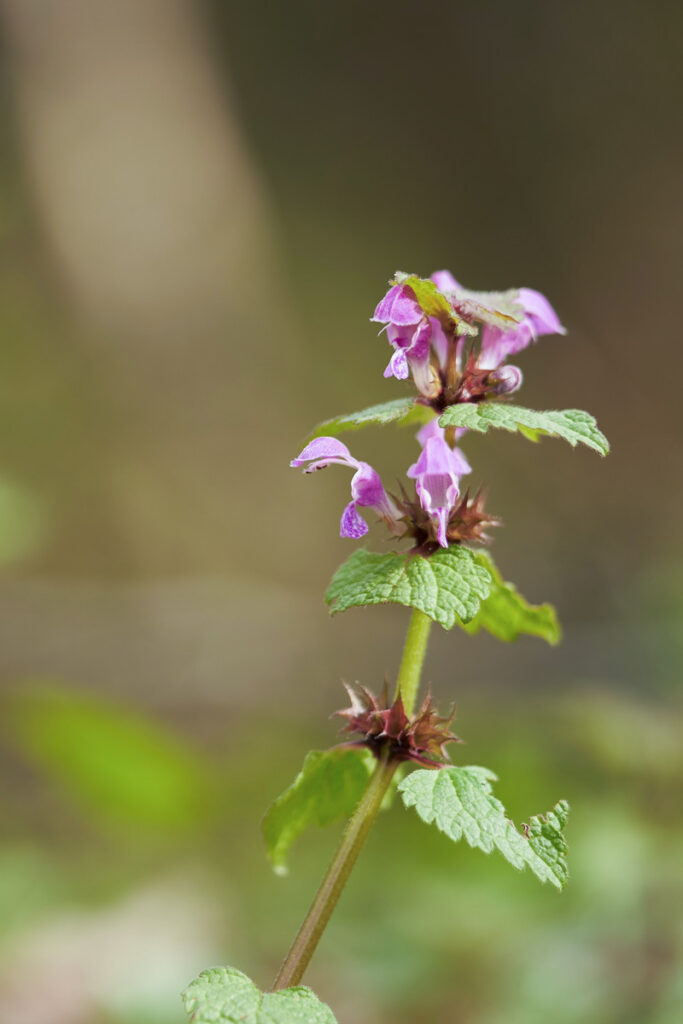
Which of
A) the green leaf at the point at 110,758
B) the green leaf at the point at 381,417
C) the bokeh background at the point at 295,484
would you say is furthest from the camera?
the green leaf at the point at 110,758

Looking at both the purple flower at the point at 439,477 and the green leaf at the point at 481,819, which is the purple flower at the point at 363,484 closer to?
the purple flower at the point at 439,477

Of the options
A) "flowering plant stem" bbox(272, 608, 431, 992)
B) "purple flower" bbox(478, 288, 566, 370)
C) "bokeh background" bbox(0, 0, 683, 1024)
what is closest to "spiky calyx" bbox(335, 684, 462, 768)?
"flowering plant stem" bbox(272, 608, 431, 992)

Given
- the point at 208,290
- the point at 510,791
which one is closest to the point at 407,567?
the point at 510,791

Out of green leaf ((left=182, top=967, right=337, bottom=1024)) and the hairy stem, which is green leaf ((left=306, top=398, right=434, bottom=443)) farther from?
green leaf ((left=182, top=967, right=337, bottom=1024))

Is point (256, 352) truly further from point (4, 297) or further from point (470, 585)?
point (470, 585)

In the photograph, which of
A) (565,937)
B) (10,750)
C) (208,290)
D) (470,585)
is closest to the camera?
(470,585)

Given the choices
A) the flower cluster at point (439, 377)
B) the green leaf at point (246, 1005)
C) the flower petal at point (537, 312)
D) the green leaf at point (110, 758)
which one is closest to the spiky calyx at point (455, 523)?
the flower cluster at point (439, 377)

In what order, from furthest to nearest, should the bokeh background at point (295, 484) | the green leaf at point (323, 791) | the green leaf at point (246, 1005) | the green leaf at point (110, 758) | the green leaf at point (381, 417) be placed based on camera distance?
the green leaf at point (110, 758)
the bokeh background at point (295, 484)
the green leaf at point (323, 791)
the green leaf at point (381, 417)
the green leaf at point (246, 1005)
